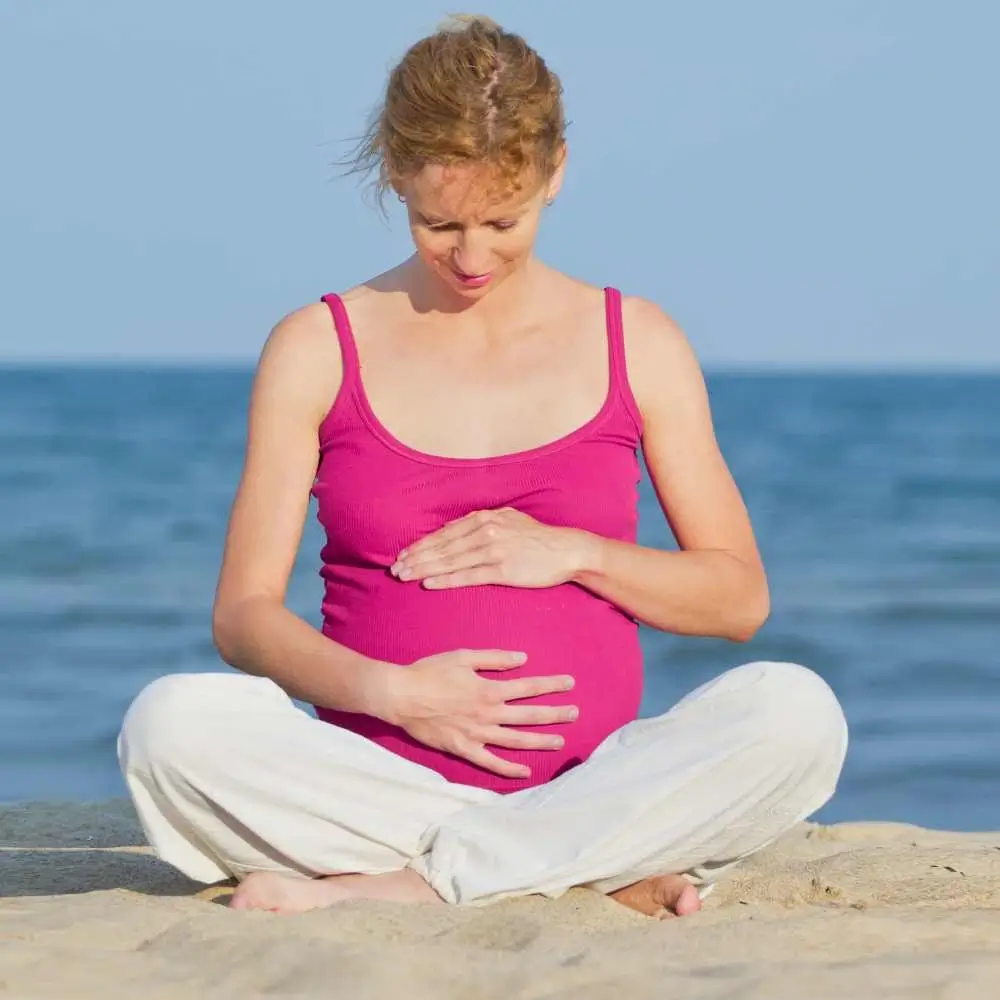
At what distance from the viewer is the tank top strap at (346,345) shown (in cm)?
369

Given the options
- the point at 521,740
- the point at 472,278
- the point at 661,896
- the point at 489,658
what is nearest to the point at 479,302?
the point at 472,278

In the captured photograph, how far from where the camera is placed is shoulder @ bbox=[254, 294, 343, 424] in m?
3.66

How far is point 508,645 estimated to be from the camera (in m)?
3.55

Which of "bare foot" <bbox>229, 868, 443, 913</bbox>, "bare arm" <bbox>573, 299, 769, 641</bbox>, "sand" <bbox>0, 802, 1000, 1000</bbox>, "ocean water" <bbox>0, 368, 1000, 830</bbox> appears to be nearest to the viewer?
"sand" <bbox>0, 802, 1000, 1000</bbox>

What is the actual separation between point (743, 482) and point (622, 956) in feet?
68.0

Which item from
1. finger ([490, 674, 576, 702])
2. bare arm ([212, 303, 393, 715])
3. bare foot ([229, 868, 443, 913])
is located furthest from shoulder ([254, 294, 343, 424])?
bare foot ([229, 868, 443, 913])

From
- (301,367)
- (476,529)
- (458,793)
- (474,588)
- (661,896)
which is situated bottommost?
(661,896)

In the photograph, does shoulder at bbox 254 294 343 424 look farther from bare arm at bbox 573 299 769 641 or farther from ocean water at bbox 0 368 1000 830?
ocean water at bbox 0 368 1000 830

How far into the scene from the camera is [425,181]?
11.3 ft

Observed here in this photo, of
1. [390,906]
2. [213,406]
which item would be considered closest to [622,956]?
[390,906]

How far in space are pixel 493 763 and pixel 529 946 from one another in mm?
549

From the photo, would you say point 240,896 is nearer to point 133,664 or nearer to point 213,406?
point 133,664

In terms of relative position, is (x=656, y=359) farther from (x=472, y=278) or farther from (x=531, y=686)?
(x=531, y=686)

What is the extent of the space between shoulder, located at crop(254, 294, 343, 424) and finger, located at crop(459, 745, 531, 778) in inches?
28.5
